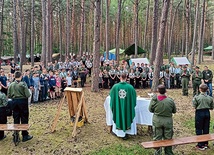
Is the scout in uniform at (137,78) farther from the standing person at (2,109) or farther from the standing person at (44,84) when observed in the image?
the standing person at (2,109)

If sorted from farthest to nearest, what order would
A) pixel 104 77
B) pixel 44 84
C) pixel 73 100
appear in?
pixel 104 77, pixel 44 84, pixel 73 100

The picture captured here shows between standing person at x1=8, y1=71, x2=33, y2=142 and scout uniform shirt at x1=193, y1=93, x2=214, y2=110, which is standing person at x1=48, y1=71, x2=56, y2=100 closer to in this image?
standing person at x1=8, y1=71, x2=33, y2=142

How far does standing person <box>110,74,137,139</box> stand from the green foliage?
525 mm

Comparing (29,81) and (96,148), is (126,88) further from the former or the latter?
(29,81)

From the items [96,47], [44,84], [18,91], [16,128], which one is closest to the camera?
[16,128]

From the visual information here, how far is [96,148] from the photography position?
6273 millimetres

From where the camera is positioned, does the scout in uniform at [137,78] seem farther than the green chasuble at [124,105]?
Yes

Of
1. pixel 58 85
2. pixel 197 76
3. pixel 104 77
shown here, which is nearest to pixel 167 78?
pixel 197 76

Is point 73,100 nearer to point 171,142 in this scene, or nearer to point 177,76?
point 171,142

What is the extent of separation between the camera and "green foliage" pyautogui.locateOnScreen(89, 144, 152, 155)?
5969mm

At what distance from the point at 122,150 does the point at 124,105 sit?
3.78 ft

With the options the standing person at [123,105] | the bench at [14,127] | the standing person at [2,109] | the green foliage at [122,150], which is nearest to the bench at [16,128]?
the bench at [14,127]

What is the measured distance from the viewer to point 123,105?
6602 mm

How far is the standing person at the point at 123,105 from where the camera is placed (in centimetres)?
659
